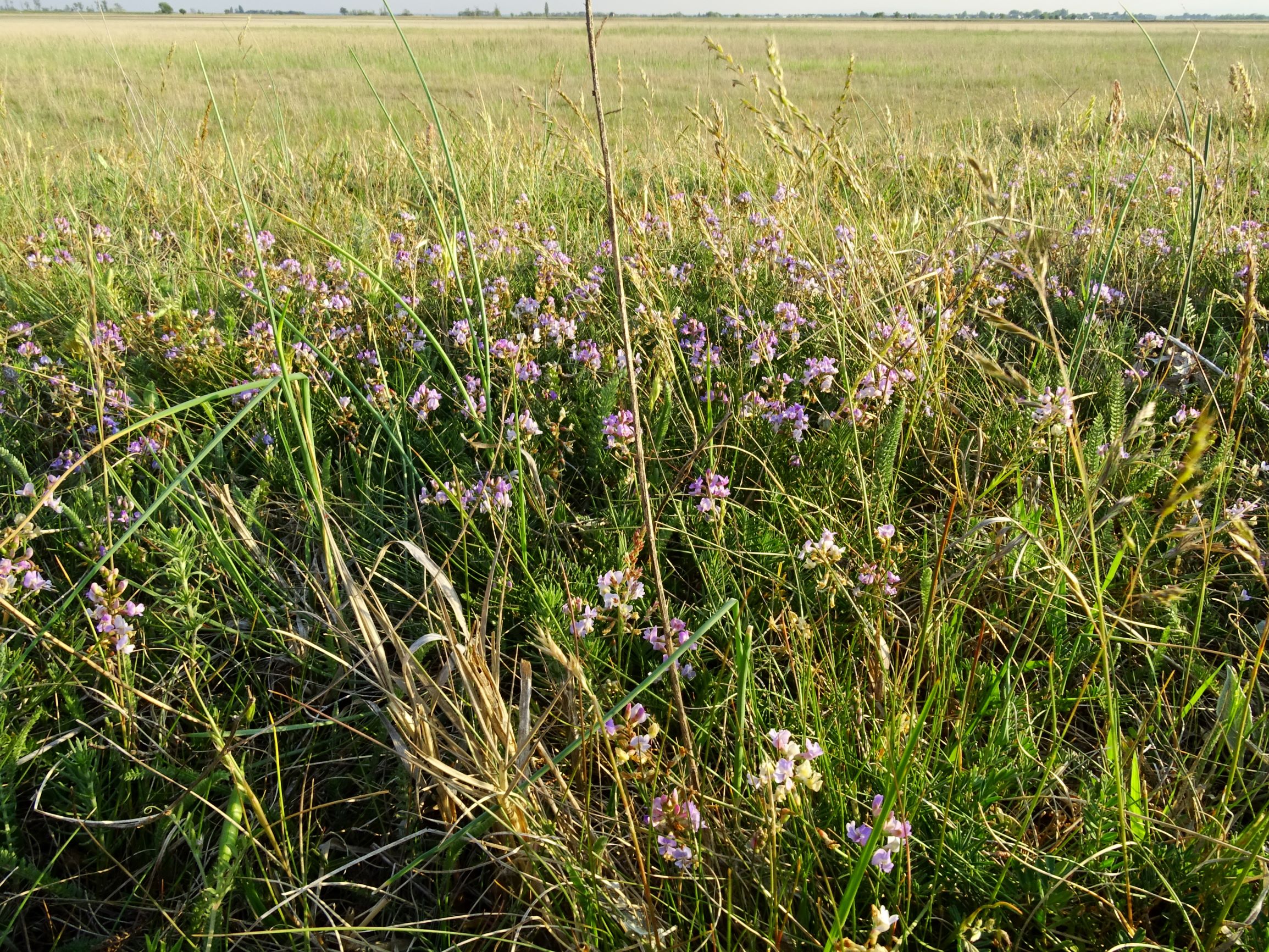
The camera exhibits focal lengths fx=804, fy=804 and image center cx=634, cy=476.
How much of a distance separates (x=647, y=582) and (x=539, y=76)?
795 inches

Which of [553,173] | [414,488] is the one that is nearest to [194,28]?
[553,173]

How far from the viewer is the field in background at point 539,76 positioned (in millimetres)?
8766

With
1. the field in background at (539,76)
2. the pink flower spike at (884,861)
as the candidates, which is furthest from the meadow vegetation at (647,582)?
the field in background at (539,76)

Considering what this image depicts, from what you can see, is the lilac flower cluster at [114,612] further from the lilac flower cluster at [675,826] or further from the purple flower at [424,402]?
the lilac flower cluster at [675,826]

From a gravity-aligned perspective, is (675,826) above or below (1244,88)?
below

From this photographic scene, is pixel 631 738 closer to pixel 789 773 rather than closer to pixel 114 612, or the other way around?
pixel 789 773

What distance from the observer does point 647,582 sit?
2080mm

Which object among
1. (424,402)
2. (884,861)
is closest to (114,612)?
(424,402)

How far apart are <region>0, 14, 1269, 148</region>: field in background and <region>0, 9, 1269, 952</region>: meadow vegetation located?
35.7 inches

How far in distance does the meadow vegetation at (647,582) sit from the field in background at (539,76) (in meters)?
0.91

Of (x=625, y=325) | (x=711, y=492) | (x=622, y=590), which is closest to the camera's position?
(x=625, y=325)

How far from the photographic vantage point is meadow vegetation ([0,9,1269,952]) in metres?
1.33

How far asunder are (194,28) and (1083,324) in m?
67.9

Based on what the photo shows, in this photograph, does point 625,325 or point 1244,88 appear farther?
point 1244,88
